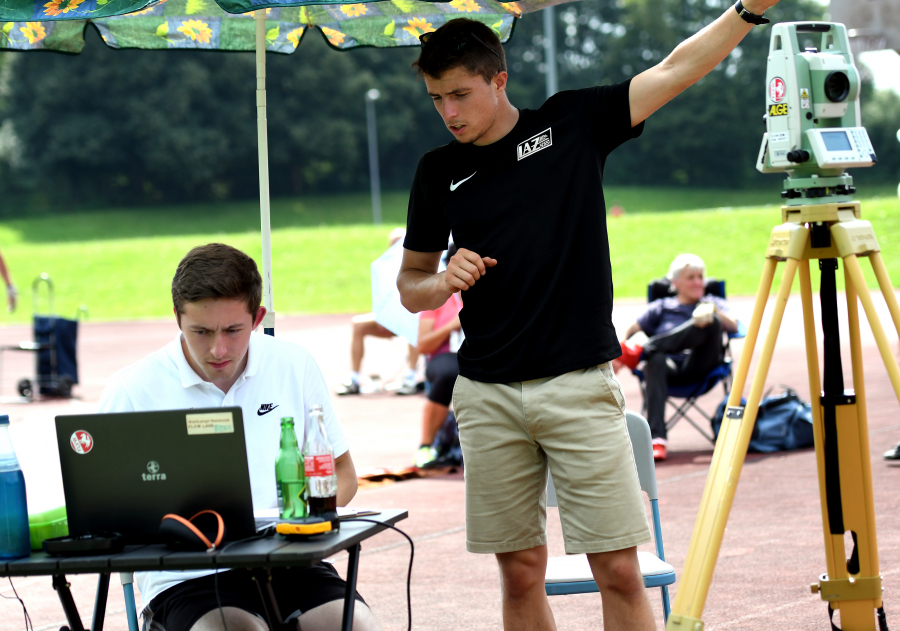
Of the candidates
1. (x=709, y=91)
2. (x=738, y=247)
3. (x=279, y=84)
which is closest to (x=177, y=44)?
(x=738, y=247)

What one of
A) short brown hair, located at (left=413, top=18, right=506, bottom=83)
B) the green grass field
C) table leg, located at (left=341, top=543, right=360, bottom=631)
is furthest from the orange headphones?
the green grass field

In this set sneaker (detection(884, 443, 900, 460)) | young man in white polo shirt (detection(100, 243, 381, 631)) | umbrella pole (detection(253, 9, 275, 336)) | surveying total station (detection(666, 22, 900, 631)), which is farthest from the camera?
sneaker (detection(884, 443, 900, 460))

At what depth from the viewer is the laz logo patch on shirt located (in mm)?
2977

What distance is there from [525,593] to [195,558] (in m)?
1.15

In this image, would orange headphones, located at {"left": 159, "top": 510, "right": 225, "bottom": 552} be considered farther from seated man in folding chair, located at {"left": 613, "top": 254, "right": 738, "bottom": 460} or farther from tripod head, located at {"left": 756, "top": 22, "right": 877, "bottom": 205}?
seated man in folding chair, located at {"left": 613, "top": 254, "right": 738, "bottom": 460}

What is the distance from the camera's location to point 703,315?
303 inches

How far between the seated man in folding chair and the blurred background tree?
53271mm

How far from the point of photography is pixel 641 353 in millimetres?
7898

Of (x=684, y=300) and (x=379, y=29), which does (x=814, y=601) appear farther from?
(x=684, y=300)

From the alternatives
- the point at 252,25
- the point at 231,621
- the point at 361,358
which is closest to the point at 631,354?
A: the point at 252,25

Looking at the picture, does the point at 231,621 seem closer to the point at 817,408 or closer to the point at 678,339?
the point at 817,408

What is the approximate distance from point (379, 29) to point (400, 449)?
4.77 m

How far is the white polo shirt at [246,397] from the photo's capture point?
2949 millimetres

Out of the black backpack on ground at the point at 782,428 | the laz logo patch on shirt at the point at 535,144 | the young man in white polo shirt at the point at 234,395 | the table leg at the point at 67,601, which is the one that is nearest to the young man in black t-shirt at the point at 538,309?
the laz logo patch on shirt at the point at 535,144
